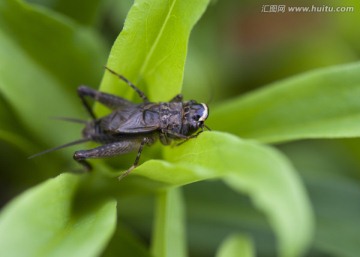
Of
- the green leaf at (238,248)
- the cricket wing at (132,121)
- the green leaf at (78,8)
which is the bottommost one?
the green leaf at (238,248)

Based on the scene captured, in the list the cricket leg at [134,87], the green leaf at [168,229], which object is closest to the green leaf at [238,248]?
the green leaf at [168,229]

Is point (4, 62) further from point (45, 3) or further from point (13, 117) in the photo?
point (45, 3)

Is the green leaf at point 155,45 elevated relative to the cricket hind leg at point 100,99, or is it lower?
elevated

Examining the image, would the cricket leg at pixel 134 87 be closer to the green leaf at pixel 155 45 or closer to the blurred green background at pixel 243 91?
the green leaf at pixel 155 45

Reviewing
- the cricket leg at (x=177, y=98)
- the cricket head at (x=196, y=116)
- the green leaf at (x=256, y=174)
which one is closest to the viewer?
the green leaf at (x=256, y=174)

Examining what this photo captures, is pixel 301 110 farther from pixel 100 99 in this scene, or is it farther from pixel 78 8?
pixel 78 8

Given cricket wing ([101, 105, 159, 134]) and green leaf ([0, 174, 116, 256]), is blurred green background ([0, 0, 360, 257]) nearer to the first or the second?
cricket wing ([101, 105, 159, 134])
